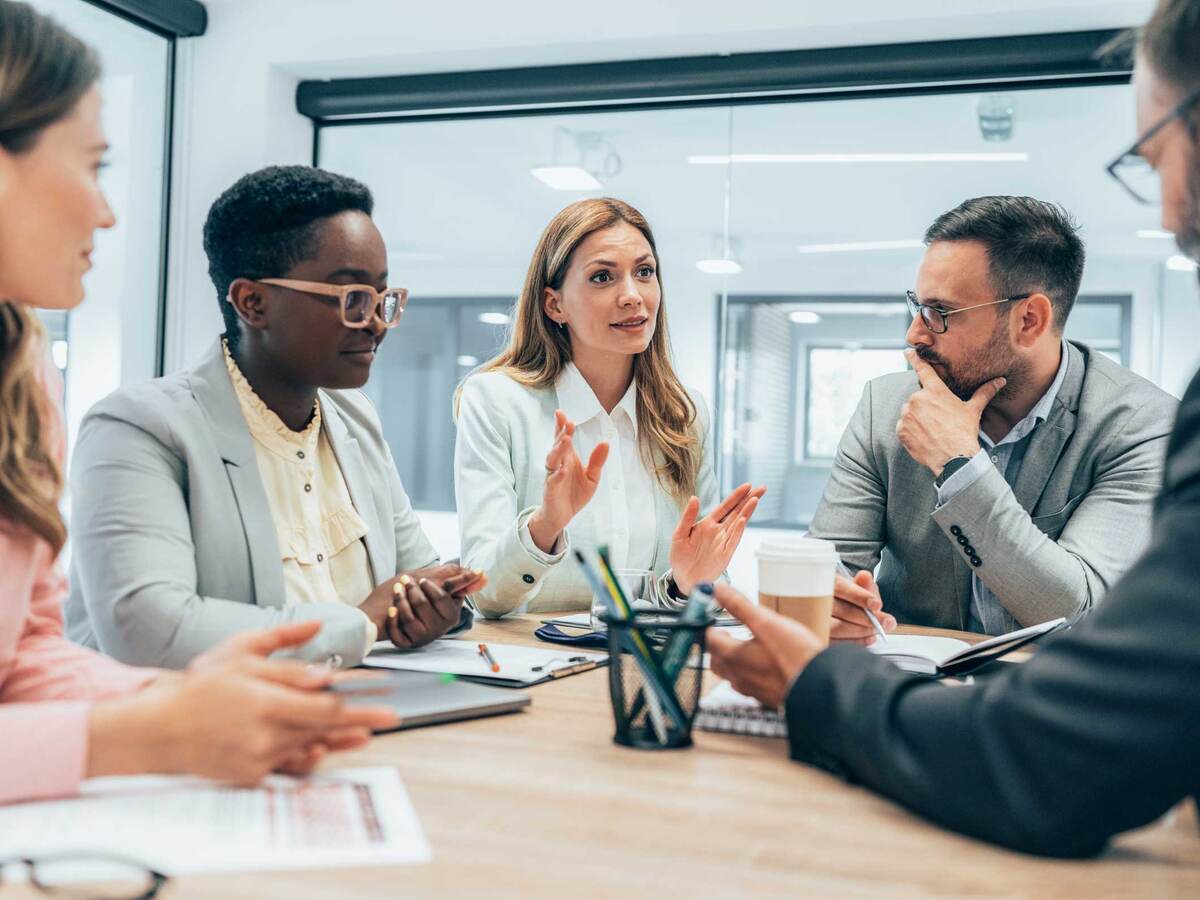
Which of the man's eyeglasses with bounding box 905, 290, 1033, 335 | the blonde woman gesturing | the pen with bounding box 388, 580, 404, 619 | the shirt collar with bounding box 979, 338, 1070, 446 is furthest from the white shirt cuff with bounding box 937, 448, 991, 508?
the pen with bounding box 388, 580, 404, 619

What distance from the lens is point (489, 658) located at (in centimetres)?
154

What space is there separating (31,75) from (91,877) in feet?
2.54

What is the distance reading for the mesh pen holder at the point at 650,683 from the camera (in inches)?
43.6

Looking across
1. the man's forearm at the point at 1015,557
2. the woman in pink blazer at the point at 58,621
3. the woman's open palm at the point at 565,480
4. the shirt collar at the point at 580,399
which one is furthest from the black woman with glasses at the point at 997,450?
the woman in pink blazer at the point at 58,621

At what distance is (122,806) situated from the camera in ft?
2.93

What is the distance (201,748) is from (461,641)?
0.88 metres

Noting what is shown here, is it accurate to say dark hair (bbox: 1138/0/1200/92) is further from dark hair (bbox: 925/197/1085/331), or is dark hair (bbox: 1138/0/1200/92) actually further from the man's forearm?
dark hair (bbox: 925/197/1085/331)

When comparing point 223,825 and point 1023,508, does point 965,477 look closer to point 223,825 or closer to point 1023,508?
point 1023,508

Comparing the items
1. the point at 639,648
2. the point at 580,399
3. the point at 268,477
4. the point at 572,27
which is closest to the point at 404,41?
the point at 572,27

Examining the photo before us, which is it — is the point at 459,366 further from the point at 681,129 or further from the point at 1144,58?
the point at 1144,58

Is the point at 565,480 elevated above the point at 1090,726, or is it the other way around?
the point at 565,480

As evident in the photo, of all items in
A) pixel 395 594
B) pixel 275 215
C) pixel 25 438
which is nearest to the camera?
pixel 25 438

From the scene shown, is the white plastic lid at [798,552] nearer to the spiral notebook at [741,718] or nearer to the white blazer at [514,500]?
the spiral notebook at [741,718]

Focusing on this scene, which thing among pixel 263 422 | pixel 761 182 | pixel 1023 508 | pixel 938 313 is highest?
pixel 761 182
